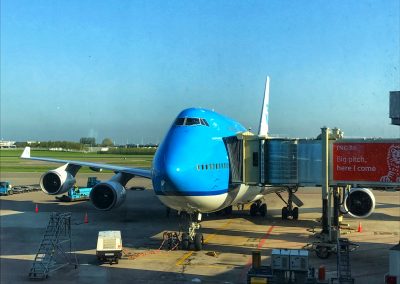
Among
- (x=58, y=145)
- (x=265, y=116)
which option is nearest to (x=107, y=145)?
(x=58, y=145)

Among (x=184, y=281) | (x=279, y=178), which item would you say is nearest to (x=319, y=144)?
(x=279, y=178)

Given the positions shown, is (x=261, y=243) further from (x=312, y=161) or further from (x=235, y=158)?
(x=312, y=161)

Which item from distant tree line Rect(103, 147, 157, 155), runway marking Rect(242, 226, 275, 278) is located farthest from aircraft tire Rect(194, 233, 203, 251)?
distant tree line Rect(103, 147, 157, 155)

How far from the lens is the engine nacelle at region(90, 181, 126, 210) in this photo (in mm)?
23812

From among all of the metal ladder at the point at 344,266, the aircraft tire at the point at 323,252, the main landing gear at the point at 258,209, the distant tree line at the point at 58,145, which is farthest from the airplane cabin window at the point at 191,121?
the distant tree line at the point at 58,145

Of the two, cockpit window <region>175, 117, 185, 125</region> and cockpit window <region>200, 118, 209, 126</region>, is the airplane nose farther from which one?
cockpit window <region>200, 118, 209, 126</region>

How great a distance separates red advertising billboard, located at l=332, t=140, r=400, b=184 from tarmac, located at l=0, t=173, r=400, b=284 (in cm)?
308

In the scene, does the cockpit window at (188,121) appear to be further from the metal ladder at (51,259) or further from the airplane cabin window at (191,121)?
the metal ladder at (51,259)

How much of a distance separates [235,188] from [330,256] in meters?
4.81

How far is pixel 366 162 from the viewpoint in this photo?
16984 mm

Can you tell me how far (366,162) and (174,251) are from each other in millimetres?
8375

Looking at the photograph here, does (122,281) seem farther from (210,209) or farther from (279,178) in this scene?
(279,178)

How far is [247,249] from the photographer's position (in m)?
18.4

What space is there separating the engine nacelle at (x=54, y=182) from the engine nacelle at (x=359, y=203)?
17500mm
